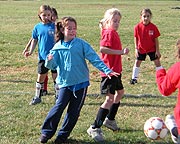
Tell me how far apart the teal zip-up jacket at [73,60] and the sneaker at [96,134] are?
72cm

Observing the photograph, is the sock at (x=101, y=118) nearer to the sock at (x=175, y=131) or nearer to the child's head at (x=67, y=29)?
the child's head at (x=67, y=29)

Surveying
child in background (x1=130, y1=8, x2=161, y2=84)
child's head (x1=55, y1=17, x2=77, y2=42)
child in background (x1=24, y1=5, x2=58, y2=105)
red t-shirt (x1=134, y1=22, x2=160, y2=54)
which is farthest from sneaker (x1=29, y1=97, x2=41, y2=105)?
red t-shirt (x1=134, y1=22, x2=160, y2=54)

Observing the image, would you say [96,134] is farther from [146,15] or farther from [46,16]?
[146,15]

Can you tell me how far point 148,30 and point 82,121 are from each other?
3545 mm

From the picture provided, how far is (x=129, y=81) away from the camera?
9.32 metres

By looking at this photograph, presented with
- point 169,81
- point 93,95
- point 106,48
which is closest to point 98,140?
point 106,48

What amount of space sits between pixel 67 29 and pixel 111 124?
1594 mm

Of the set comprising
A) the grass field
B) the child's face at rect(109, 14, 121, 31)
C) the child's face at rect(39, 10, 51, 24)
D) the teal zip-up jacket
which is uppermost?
the child's face at rect(109, 14, 121, 31)

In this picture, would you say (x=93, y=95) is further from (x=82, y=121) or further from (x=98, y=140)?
(x=98, y=140)

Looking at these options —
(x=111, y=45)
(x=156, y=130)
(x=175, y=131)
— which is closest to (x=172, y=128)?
(x=175, y=131)

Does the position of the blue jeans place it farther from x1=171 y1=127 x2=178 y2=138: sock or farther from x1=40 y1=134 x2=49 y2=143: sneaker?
Result: x1=171 y1=127 x2=178 y2=138: sock

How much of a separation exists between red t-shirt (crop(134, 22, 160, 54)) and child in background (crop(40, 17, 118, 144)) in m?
4.15

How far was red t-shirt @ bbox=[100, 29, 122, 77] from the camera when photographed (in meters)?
5.61

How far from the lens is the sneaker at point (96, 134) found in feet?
18.0
